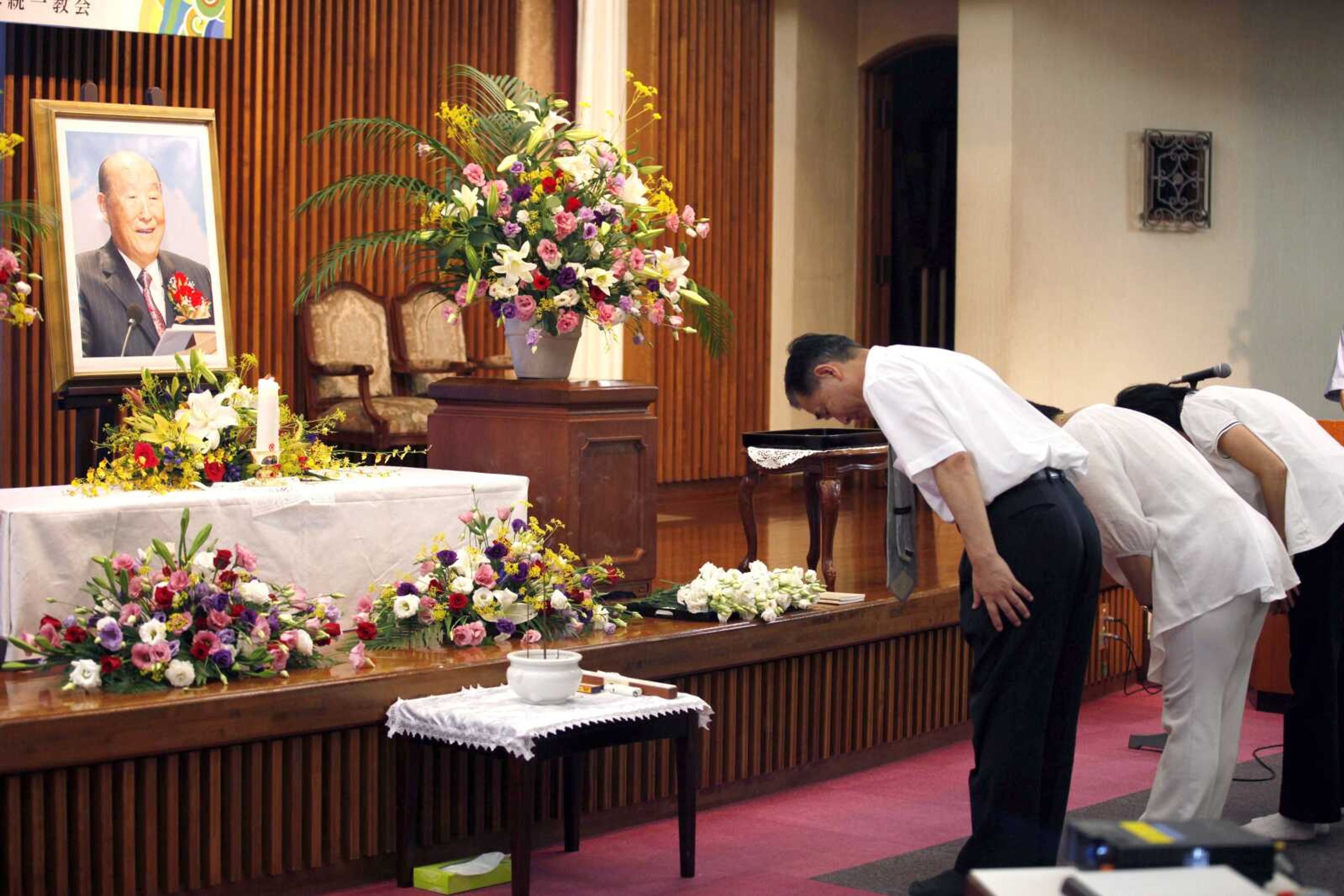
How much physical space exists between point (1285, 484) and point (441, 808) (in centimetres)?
217

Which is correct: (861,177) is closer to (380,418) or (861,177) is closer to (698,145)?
(698,145)

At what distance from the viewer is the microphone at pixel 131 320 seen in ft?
19.1

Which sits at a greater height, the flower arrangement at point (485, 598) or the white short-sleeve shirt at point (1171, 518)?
the white short-sleeve shirt at point (1171, 518)

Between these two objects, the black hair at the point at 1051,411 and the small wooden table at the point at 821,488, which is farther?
the small wooden table at the point at 821,488

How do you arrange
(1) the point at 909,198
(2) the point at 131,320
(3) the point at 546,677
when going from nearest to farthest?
(3) the point at 546,677
(2) the point at 131,320
(1) the point at 909,198

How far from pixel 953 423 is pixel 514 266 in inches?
79.5

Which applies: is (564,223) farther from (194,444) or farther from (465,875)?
(465,875)

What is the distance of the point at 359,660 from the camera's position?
4.07 metres

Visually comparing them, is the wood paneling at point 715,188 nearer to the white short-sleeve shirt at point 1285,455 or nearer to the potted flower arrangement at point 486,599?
the potted flower arrangement at point 486,599

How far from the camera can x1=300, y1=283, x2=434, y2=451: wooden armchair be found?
7770 mm

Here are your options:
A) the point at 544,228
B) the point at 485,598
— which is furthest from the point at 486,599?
the point at 544,228

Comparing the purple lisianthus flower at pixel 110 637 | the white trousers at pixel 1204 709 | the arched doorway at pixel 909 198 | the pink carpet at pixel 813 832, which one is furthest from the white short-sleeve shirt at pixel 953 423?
the arched doorway at pixel 909 198

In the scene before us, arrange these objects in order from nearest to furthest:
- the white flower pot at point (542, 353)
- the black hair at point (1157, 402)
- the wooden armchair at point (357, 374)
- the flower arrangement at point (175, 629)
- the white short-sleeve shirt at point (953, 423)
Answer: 1. the white short-sleeve shirt at point (953, 423)
2. the flower arrangement at point (175, 629)
3. the black hair at point (1157, 402)
4. the white flower pot at point (542, 353)
5. the wooden armchair at point (357, 374)

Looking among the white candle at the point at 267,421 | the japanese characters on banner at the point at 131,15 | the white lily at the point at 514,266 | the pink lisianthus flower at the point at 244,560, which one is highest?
the japanese characters on banner at the point at 131,15
